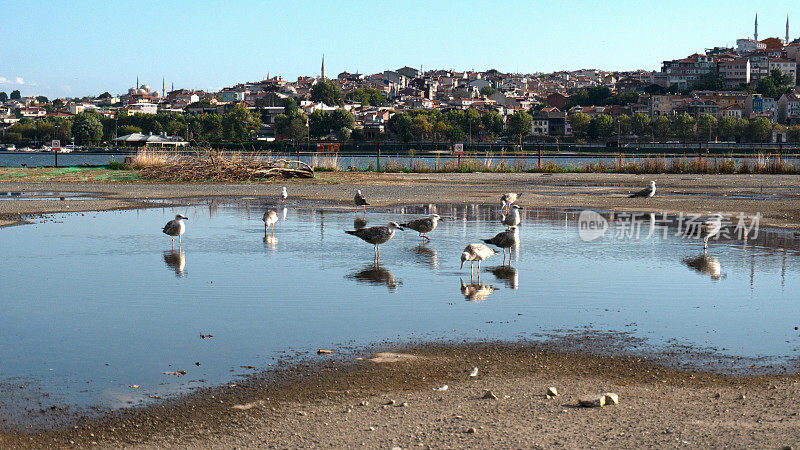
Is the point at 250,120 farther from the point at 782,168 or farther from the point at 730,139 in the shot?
the point at 782,168

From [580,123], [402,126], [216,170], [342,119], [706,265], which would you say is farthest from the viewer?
[342,119]

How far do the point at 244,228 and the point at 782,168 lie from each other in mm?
29444

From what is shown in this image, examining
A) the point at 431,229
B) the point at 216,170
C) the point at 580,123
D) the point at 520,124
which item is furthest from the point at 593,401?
the point at 520,124

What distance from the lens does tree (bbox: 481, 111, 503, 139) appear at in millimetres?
174375

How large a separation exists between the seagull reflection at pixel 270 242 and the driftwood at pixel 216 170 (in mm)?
17870

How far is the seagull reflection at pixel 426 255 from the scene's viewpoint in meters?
11.2

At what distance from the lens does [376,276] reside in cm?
1016

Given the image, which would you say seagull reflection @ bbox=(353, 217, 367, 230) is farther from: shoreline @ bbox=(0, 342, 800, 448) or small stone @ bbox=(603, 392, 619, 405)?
small stone @ bbox=(603, 392, 619, 405)

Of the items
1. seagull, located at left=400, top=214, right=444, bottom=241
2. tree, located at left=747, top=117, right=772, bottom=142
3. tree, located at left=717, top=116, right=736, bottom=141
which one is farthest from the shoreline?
tree, located at left=747, top=117, right=772, bottom=142

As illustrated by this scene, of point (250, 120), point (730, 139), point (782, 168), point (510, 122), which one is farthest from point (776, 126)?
point (782, 168)

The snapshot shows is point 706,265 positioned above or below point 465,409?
above

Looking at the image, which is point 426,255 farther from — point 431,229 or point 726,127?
point 726,127

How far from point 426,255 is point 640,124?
162 m

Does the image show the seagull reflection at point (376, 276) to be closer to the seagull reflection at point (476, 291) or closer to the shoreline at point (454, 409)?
the seagull reflection at point (476, 291)
